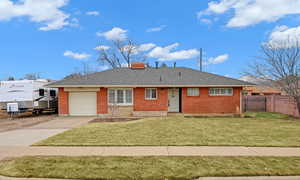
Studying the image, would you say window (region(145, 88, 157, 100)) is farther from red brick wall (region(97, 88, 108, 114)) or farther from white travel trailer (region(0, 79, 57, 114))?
white travel trailer (region(0, 79, 57, 114))

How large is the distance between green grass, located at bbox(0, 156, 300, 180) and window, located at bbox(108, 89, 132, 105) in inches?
413

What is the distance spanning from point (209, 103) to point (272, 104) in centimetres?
798

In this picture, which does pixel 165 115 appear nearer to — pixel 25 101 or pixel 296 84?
pixel 296 84

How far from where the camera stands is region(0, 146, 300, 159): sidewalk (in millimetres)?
5352

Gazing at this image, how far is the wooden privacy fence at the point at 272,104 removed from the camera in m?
15.4

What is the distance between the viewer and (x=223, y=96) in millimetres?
15570

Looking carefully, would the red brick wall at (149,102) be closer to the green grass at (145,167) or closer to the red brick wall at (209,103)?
the red brick wall at (209,103)

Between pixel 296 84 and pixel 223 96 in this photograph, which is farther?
pixel 223 96

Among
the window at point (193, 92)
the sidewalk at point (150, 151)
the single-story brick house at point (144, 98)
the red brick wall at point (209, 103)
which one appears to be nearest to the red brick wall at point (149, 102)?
the single-story brick house at point (144, 98)

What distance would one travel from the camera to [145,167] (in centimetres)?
435

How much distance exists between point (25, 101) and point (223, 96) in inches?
677

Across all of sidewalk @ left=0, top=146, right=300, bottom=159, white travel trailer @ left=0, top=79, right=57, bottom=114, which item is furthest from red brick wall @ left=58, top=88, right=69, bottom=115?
sidewalk @ left=0, top=146, right=300, bottom=159

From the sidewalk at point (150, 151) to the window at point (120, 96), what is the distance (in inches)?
378

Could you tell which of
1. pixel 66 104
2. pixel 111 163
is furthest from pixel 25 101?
pixel 111 163
